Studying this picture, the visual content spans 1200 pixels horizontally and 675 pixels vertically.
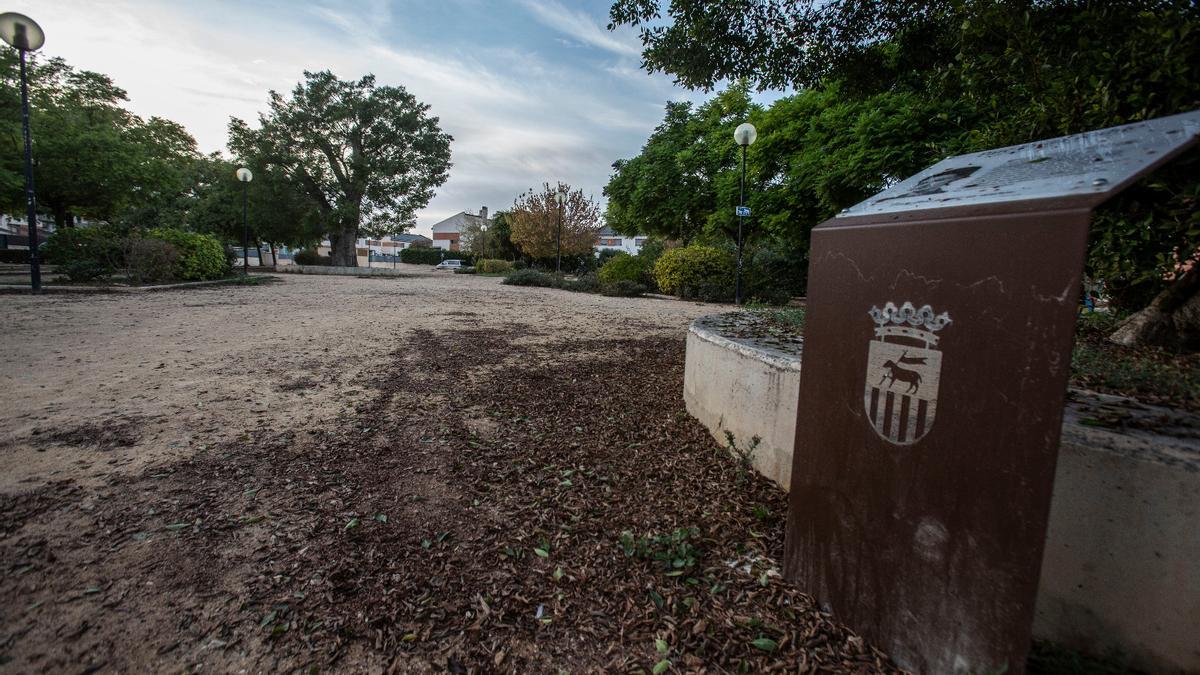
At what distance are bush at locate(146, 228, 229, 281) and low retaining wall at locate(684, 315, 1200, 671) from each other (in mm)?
18335

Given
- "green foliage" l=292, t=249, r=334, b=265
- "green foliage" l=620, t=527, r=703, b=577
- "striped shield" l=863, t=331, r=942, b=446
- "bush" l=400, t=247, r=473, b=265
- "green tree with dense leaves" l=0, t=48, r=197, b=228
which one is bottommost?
"green foliage" l=620, t=527, r=703, b=577

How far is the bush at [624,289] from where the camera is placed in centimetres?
1619

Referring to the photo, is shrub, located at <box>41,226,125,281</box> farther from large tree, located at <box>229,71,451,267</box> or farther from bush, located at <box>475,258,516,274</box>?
bush, located at <box>475,258,516,274</box>

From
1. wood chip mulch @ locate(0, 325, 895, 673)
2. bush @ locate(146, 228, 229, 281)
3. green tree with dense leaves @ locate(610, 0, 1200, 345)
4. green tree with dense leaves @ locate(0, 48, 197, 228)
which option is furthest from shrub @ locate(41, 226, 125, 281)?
green tree with dense leaves @ locate(610, 0, 1200, 345)

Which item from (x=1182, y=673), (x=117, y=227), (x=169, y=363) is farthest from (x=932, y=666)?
(x=117, y=227)

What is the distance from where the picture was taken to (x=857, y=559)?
1778 mm

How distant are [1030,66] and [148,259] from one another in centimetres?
1745

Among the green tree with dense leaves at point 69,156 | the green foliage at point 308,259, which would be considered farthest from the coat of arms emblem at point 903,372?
the green foliage at point 308,259

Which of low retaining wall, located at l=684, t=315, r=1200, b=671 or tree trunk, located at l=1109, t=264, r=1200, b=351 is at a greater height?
tree trunk, located at l=1109, t=264, r=1200, b=351

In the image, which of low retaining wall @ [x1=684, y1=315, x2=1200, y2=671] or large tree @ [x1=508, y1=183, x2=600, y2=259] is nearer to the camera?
low retaining wall @ [x1=684, y1=315, x2=1200, y2=671]

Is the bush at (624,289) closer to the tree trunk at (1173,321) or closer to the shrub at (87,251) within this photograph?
the tree trunk at (1173,321)

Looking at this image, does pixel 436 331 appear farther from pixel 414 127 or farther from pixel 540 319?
pixel 414 127

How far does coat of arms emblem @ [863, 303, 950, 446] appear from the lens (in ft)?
4.94

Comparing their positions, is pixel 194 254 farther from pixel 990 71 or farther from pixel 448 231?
pixel 448 231
